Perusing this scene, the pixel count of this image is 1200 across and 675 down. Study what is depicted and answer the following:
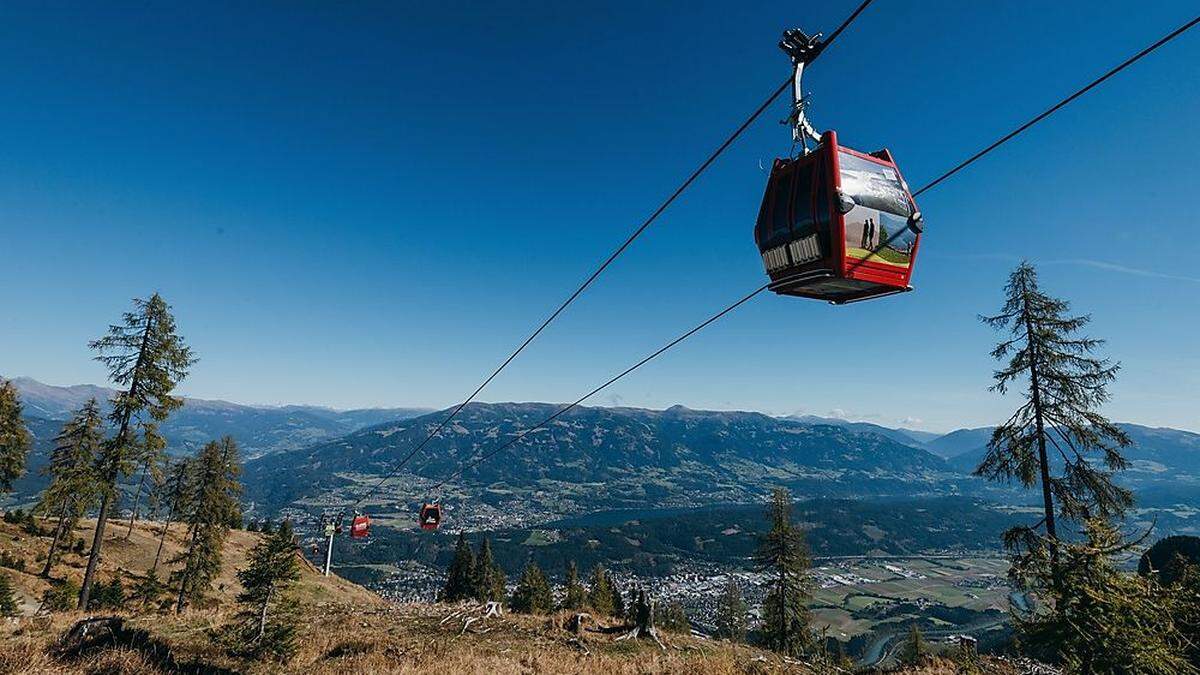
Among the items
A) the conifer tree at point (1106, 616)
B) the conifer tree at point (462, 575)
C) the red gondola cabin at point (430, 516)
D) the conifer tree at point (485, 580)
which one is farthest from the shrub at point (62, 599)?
the conifer tree at point (1106, 616)

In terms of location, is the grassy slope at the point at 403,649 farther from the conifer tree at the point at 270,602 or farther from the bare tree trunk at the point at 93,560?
the bare tree trunk at the point at 93,560

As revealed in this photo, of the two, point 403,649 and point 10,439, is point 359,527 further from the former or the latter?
point 10,439

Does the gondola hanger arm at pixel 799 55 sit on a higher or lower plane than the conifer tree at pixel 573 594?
higher

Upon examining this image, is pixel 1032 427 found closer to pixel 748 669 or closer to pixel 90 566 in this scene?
pixel 748 669

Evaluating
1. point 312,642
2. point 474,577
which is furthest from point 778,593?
point 474,577

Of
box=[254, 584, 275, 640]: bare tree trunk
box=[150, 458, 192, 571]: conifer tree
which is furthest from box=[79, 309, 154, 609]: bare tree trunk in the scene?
box=[150, 458, 192, 571]: conifer tree
